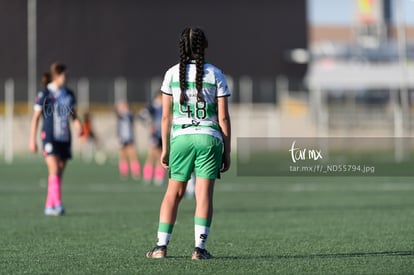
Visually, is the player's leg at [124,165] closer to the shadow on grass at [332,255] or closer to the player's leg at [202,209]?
the shadow on grass at [332,255]

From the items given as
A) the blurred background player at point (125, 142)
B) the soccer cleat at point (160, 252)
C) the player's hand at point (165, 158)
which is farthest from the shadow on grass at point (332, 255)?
the blurred background player at point (125, 142)

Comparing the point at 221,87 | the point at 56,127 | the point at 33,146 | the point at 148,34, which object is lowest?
the point at 33,146

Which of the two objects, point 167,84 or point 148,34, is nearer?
point 167,84

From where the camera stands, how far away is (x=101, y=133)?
49.6 metres

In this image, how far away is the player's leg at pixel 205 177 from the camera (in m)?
9.18

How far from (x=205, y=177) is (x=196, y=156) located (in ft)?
0.67

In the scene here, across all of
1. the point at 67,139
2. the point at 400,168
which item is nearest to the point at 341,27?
the point at 400,168

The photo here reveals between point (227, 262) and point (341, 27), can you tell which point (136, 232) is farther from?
point (341, 27)

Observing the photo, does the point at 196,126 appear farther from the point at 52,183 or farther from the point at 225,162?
the point at 52,183

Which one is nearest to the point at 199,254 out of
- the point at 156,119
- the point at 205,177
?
the point at 205,177

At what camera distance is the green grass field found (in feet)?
29.5

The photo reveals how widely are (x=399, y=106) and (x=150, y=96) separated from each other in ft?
40.7

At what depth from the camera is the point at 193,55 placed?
9164mm

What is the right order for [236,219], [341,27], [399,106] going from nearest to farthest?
[236,219] → [399,106] → [341,27]
